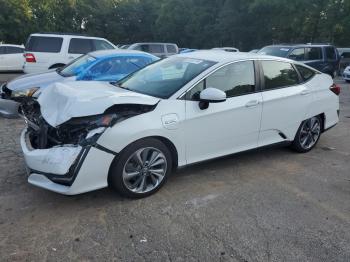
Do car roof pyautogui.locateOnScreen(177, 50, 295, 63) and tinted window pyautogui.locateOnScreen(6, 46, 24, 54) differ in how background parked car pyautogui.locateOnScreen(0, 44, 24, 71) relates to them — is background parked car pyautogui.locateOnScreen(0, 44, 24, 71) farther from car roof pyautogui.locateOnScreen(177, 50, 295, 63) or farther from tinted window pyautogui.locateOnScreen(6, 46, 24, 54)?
car roof pyautogui.locateOnScreen(177, 50, 295, 63)

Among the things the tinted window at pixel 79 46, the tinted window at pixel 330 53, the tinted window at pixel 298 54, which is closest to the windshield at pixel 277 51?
the tinted window at pixel 298 54

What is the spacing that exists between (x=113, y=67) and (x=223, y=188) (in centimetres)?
442

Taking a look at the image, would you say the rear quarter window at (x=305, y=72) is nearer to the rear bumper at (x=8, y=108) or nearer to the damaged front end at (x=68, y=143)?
the damaged front end at (x=68, y=143)

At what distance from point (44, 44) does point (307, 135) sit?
9.51 metres

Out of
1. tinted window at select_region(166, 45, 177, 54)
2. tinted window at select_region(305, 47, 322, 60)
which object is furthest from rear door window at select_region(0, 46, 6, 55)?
Answer: tinted window at select_region(305, 47, 322, 60)

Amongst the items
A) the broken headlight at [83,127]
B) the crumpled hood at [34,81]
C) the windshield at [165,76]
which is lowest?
the crumpled hood at [34,81]

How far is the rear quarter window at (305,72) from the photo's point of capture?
224 inches

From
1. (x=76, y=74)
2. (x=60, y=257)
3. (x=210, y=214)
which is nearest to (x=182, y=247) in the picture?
(x=210, y=214)

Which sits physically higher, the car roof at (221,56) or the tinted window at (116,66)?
the car roof at (221,56)

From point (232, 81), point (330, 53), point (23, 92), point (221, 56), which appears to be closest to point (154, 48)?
point (330, 53)

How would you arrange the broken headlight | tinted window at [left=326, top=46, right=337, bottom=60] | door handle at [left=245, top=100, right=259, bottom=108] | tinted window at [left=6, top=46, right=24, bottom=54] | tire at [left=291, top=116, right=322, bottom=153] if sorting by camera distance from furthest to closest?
tinted window at [left=6, top=46, right=24, bottom=54] → tinted window at [left=326, top=46, right=337, bottom=60] → tire at [left=291, top=116, right=322, bottom=153] → door handle at [left=245, top=100, right=259, bottom=108] → the broken headlight

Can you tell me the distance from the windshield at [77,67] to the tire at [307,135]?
14.6 ft

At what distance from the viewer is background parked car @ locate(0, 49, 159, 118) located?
7227 millimetres

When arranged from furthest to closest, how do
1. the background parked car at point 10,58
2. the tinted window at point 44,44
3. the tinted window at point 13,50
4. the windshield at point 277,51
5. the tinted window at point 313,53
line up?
the tinted window at point 13,50, the background parked car at point 10,58, the tinted window at point 313,53, the windshield at point 277,51, the tinted window at point 44,44
